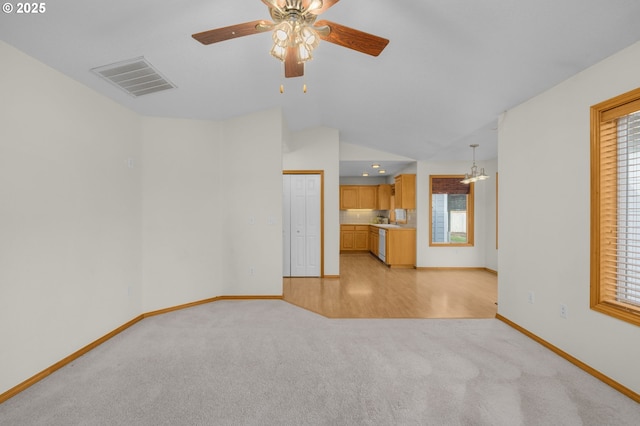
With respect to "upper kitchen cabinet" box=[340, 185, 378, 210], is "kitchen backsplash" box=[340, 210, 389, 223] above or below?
below

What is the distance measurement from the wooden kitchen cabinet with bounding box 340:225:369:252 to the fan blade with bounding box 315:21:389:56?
7419mm

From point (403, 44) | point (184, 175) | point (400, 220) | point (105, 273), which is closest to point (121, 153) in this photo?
point (184, 175)

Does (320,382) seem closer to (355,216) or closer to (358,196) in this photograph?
(358,196)

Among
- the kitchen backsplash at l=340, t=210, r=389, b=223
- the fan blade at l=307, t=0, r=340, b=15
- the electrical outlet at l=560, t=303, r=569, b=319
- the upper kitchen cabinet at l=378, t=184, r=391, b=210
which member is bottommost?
the electrical outlet at l=560, t=303, r=569, b=319

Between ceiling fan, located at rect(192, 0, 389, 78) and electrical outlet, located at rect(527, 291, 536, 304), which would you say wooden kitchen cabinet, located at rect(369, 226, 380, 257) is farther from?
ceiling fan, located at rect(192, 0, 389, 78)

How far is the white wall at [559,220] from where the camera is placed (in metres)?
2.23

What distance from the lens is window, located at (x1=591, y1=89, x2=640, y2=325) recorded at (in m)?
2.19

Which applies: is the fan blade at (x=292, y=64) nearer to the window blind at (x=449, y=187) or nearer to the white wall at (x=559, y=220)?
the white wall at (x=559, y=220)

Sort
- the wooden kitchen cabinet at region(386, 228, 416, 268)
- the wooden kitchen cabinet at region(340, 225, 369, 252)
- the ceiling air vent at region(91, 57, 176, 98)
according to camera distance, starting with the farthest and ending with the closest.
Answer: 1. the wooden kitchen cabinet at region(340, 225, 369, 252)
2. the wooden kitchen cabinet at region(386, 228, 416, 268)
3. the ceiling air vent at region(91, 57, 176, 98)

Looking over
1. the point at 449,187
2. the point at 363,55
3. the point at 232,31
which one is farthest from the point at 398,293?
the point at 232,31

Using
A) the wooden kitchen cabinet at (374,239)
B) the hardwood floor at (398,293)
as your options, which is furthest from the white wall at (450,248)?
the wooden kitchen cabinet at (374,239)

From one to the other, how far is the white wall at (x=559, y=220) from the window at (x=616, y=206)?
0.25 ft

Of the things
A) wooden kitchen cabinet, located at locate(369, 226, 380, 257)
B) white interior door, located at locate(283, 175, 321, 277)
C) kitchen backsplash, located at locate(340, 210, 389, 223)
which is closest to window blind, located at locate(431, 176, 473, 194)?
wooden kitchen cabinet, located at locate(369, 226, 380, 257)

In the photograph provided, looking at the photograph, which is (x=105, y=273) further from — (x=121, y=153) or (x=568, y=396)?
(x=568, y=396)
